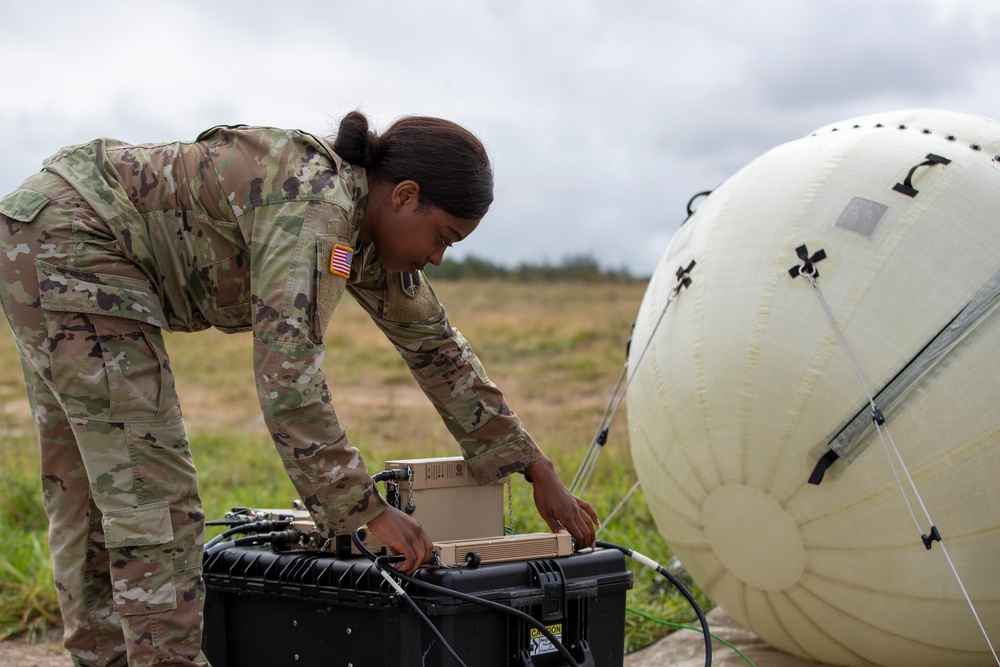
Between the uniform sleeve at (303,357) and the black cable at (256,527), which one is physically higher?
the uniform sleeve at (303,357)

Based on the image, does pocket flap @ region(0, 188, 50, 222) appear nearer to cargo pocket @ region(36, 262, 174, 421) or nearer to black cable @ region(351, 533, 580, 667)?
cargo pocket @ region(36, 262, 174, 421)

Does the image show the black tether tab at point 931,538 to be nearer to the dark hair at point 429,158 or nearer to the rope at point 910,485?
the rope at point 910,485

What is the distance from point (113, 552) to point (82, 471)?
35 cm

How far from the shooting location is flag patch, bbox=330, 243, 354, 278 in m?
2.58

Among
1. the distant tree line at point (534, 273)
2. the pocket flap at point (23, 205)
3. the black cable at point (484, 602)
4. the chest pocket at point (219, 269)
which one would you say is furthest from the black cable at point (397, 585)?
the distant tree line at point (534, 273)

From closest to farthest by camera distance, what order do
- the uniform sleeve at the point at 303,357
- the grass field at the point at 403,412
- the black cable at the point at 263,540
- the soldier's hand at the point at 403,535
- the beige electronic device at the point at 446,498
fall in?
1. the uniform sleeve at the point at 303,357
2. the soldier's hand at the point at 403,535
3. the beige electronic device at the point at 446,498
4. the black cable at the point at 263,540
5. the grass field at the point at 403,412

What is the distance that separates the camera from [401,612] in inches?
110

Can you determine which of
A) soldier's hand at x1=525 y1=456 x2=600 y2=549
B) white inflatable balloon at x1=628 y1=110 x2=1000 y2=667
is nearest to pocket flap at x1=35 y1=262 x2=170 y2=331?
soldier's hand at x1=525 y1=456 x2=600 y2=549

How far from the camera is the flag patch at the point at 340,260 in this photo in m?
2.58

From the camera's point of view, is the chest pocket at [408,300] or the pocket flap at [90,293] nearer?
the pocket flap at [90,293]

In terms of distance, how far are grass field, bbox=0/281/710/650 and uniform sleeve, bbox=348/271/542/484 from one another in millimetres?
1546

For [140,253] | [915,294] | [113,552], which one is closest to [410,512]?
[113,552]

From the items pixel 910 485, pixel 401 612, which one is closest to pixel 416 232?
pixel 401 612

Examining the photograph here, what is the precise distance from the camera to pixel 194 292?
2893 mm
